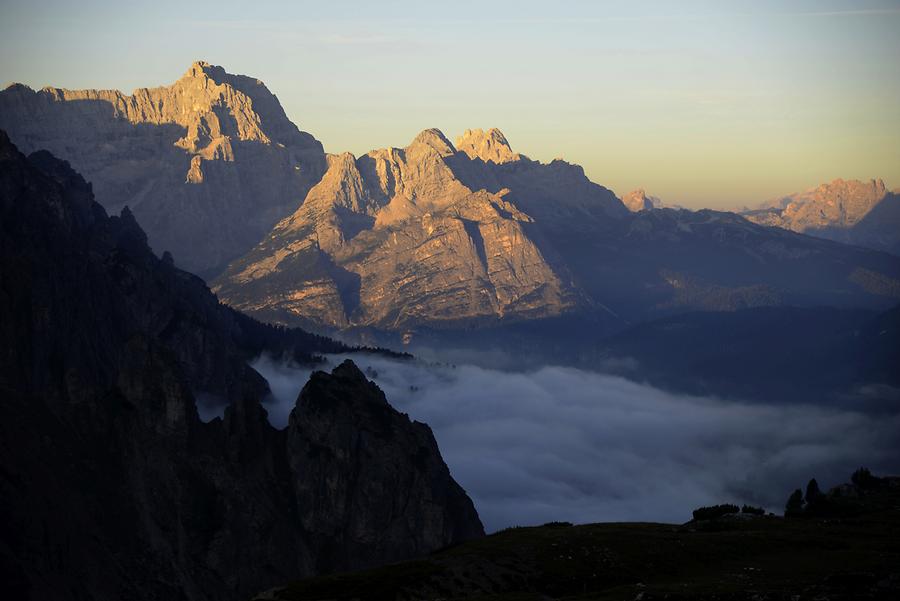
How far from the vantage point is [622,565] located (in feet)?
573

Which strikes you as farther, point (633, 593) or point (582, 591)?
point (582, 591)

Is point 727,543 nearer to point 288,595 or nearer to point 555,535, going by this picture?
point 555,535

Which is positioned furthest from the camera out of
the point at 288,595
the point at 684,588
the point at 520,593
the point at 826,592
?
the point at 288,595

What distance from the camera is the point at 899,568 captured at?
15538 centimetres

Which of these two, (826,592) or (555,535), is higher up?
(555,535)

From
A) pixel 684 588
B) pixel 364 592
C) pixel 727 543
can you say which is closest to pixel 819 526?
pixel 727 543

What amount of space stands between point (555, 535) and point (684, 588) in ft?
140

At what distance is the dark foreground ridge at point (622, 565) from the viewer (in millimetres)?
160625

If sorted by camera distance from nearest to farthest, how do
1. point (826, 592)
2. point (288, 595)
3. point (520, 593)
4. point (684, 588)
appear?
1. point (826, 592)
2. point (684, 588)
3. point (520, 593)
4. point (288, 595)

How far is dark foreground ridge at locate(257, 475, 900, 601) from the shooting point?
160625mm

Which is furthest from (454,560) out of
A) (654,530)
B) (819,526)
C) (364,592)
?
(819,526)

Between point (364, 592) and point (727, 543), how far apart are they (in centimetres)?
4834

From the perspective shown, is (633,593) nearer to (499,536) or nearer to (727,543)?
(727,543)

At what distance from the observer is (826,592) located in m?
142
